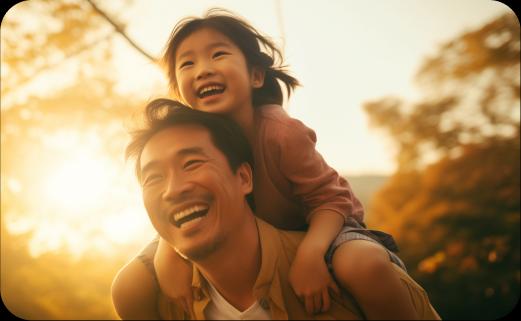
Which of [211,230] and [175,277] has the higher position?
[211,230]

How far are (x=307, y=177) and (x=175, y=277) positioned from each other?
0.74m

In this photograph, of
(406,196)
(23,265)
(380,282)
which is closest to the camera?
(380,282)

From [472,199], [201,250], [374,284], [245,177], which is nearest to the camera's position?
[374,284]

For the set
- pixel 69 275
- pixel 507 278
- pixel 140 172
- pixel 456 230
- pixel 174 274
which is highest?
pixel 140 172

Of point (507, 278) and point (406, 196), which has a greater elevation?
point (406, 196)

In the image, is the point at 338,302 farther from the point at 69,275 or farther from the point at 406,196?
the point at 406,196

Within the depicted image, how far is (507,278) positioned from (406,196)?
2.85 meters

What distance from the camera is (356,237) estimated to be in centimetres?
179

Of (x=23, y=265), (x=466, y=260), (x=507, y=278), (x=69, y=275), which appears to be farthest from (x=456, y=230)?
(x=23, y=265)

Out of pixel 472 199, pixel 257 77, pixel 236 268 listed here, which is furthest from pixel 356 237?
pixel 472 199

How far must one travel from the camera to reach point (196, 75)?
2.00 metres

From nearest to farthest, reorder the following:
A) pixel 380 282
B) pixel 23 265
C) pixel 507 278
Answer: pixel 380 282 < pixel 23 265 < pixel 507 278

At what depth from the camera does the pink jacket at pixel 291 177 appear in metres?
1.95

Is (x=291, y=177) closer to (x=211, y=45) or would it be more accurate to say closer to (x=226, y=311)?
(x=226, y=311)
